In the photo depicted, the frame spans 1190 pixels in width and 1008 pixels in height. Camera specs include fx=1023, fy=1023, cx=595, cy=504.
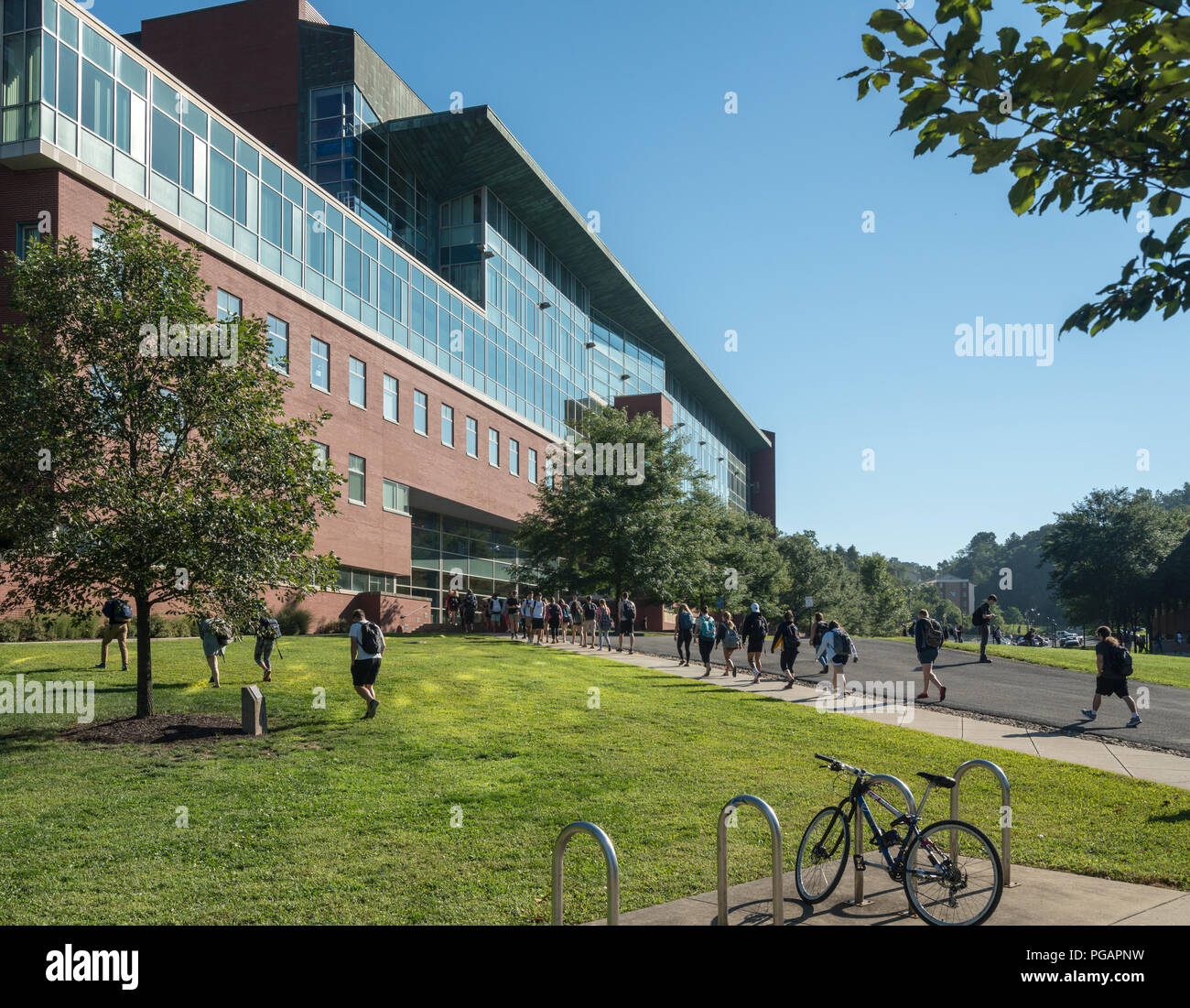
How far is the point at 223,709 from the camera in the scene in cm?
1562

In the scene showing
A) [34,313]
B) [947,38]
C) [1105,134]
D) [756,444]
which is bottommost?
[1105,134]

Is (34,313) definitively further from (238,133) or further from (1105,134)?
(238,133)

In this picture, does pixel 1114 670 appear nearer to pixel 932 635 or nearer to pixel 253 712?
pixel 932 635

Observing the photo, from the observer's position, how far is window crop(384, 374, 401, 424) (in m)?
40.0

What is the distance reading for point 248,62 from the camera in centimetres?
4262

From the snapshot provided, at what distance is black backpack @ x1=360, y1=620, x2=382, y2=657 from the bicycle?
9869mm

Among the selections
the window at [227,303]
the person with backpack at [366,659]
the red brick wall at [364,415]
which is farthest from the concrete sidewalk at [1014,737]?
the window at [227,303]

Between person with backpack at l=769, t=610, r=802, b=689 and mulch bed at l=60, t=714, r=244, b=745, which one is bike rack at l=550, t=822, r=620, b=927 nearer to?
mulch bed at l=60, t=714, r=244, b=745

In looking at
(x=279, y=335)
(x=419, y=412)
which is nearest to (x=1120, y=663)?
(x=279, y=335)

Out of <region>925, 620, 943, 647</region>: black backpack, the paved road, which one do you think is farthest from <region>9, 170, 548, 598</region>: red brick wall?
<region>925, 620, 943, 647</region>: black backpack

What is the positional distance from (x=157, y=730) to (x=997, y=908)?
11209 millimetres

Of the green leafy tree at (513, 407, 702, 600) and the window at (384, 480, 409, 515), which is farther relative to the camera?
the window at (384, 480, 409, 515)
